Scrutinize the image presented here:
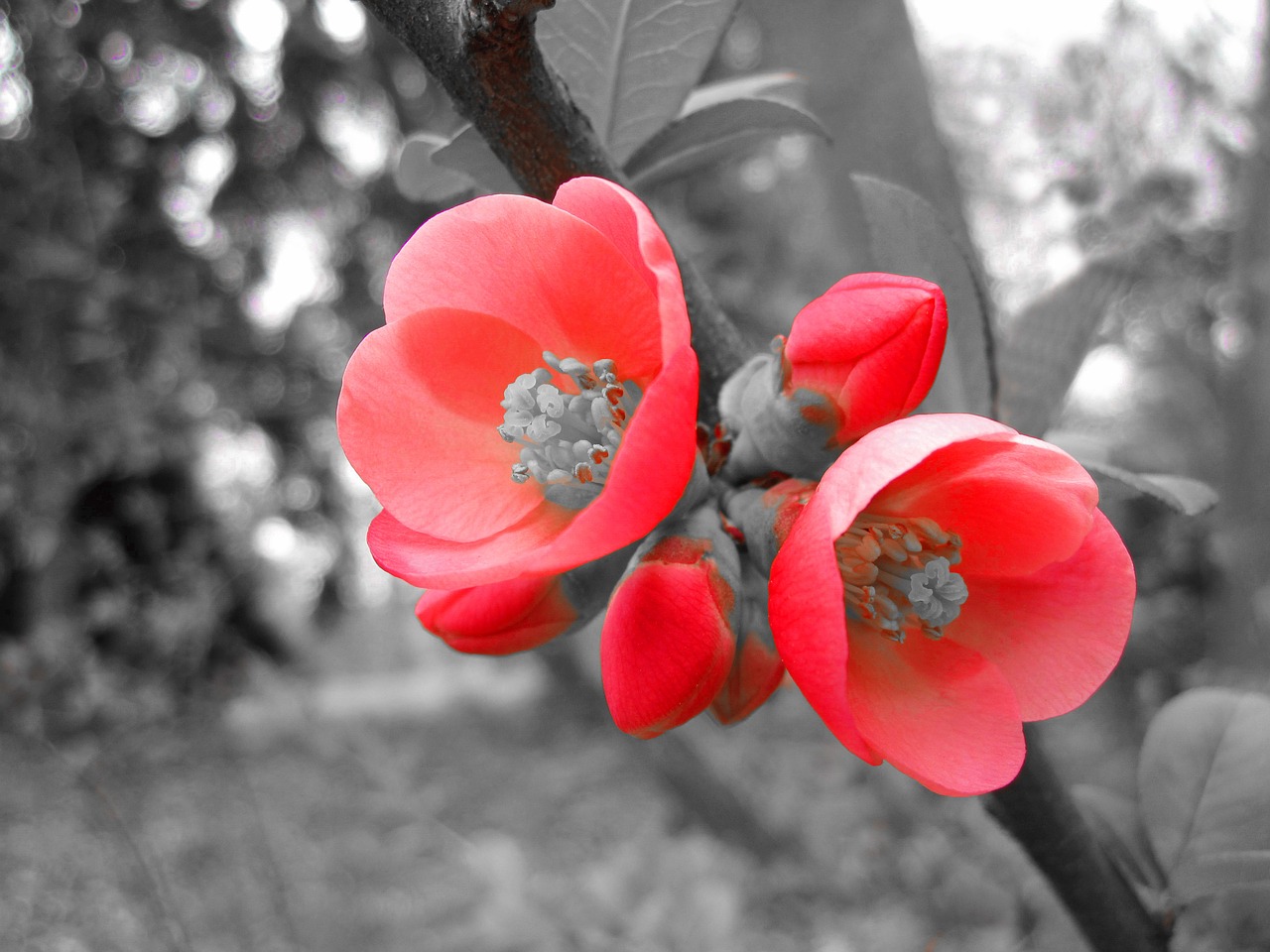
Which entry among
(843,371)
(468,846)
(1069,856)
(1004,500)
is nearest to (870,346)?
(843,371)

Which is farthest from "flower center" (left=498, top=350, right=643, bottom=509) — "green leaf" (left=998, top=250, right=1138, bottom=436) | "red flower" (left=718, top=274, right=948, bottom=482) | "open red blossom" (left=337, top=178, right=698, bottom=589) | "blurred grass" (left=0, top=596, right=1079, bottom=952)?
"blurred grass" (left=0, top=596, right=1079, bottom=952)

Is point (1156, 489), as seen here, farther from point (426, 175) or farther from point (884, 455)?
point (426, 175)

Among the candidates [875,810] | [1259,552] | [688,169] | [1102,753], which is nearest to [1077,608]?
[688,169]

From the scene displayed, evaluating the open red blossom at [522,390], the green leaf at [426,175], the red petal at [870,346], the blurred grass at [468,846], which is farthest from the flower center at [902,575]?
the blurred grass at [468,846]

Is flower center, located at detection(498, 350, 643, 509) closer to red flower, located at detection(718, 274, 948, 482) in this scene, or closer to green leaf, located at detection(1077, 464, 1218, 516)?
red flower, located at detection(718, 274, 948, 482)

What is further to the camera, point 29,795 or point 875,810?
point 29,795

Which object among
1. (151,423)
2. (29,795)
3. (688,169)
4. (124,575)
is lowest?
(29,795)

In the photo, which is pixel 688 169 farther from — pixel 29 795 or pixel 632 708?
pixel 29 795
